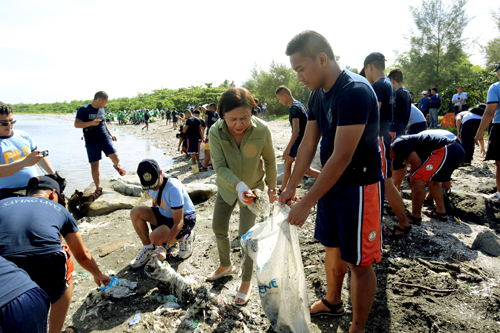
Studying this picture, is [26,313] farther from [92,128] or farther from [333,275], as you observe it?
[92,128]

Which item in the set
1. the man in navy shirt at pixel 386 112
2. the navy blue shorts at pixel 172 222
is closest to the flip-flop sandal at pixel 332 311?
the man in navy shirt at pixel 386 112

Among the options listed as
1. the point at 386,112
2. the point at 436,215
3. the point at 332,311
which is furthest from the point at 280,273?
the point at 436,215

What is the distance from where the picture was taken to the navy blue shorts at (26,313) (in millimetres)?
1299

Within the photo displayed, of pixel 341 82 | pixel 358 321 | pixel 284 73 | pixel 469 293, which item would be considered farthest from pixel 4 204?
pixel 284 73

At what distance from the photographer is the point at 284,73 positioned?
31969mm

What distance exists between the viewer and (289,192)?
1.96 meters

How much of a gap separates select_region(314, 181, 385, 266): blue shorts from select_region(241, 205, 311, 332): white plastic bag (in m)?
0.34

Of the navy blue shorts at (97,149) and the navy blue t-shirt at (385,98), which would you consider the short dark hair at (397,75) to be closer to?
the navy blue t-shirt at (385,98)

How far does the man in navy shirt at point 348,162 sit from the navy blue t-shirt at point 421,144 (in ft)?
6.62

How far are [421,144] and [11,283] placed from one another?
13.6 ft

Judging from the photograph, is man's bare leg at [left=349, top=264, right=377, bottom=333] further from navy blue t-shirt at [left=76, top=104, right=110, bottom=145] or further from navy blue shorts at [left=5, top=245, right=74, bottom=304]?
navy blue t-shirt at [left=76, top=104, right=110, bottom=145]

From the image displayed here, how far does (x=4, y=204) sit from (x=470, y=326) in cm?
336

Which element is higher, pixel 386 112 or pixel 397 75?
pixel 397 75

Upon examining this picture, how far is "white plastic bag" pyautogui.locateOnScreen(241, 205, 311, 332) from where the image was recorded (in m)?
1.79
